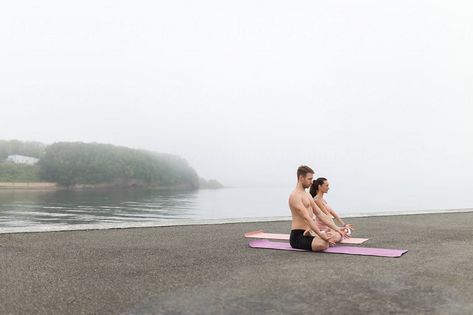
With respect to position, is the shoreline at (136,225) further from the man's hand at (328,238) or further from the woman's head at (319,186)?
the man's hand at (328,238)

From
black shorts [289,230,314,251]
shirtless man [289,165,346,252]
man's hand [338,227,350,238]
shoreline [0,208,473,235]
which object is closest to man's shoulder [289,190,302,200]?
shirtless man [289,165,346,252]

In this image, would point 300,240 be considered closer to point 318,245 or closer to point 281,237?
point 318,245

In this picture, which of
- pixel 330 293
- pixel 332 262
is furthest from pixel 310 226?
pixel 330 293

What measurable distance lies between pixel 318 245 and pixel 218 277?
3.00 m

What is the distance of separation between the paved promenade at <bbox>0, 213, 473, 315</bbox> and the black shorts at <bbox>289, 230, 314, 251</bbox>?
0.27m

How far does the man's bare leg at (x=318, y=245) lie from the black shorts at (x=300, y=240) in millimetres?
68

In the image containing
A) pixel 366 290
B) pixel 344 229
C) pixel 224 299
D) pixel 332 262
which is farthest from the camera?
pixel 344 229

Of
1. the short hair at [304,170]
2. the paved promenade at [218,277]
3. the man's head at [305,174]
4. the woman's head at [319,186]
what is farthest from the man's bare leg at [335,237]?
the short hair at [304,170]

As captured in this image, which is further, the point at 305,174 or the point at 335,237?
the point at 335,237

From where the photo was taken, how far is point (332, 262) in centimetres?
812

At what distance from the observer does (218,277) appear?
273 inches

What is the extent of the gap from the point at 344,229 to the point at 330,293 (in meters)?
5.08

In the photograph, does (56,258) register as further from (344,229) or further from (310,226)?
(344,229)

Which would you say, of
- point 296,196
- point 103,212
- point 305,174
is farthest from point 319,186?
point 103,212
